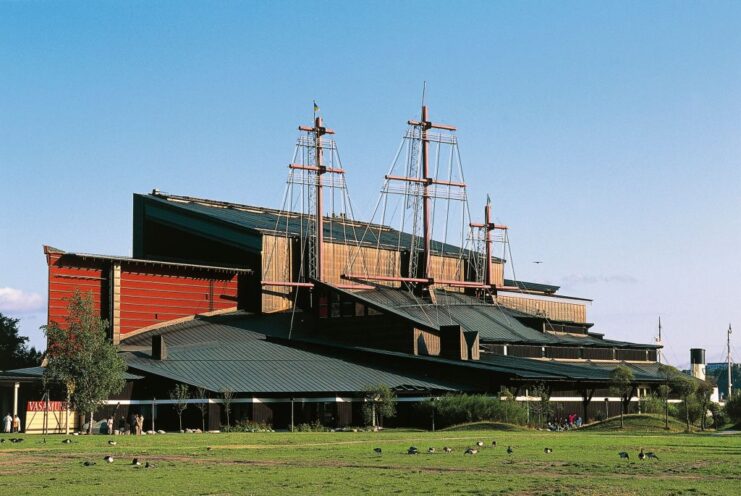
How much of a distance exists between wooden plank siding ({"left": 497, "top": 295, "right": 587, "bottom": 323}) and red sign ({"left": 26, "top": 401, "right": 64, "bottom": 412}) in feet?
221

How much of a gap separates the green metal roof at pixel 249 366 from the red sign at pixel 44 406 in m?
7.10

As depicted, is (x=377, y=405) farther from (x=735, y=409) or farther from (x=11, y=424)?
(x=735, y=409)

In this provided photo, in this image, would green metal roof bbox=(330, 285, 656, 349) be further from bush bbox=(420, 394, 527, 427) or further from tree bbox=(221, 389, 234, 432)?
tree bbox=(221, 389, 234, 432)

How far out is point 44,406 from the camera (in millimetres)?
76688

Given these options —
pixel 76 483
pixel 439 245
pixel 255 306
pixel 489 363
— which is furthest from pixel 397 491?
pixel 439 245

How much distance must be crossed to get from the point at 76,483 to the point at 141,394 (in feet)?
170

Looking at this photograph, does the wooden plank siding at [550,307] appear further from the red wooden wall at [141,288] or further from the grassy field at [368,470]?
the grassy field at [368,470]

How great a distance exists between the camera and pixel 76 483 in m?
30.3

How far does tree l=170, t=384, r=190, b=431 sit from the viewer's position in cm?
7744

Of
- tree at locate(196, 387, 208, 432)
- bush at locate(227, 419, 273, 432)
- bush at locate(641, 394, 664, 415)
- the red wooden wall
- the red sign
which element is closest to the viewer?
the red sign

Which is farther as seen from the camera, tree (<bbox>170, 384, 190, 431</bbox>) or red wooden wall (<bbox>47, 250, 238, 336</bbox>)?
red wooden wall (<bbox>47, 250, 238, 336</bbox>)

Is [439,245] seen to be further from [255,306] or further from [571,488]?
[571,488]

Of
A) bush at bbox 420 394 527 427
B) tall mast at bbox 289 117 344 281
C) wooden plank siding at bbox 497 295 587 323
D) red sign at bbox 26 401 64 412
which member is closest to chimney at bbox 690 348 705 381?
wooden plank siding at bbox 497 295 587 323

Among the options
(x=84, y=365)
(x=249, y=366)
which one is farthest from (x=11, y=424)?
(x=249, y=366)
